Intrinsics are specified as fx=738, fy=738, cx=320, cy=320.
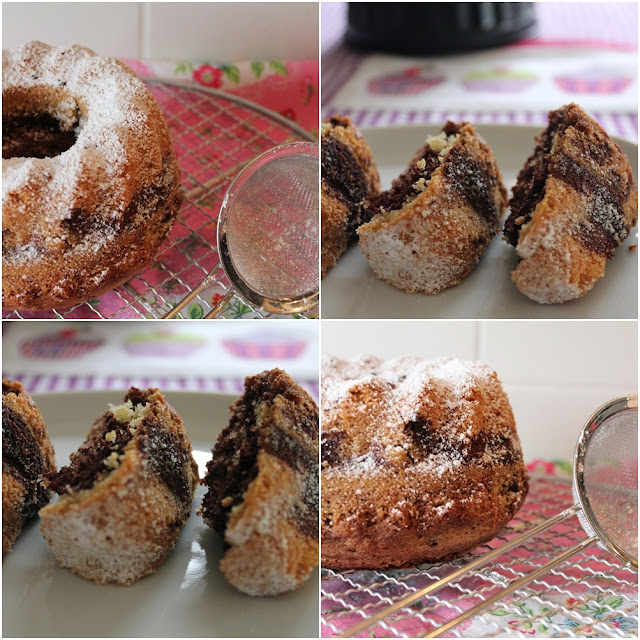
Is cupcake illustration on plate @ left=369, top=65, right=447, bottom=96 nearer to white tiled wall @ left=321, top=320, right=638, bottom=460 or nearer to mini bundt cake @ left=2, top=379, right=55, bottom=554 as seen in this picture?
white tiled wall @ left=321, top=320, right=638, bottom=460

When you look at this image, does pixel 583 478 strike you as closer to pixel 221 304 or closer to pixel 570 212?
pixel 570 212

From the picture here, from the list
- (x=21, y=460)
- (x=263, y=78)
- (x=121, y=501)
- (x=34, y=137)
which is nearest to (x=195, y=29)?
(x=263, y=78)

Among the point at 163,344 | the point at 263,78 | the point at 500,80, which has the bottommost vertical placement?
the point at 163,344

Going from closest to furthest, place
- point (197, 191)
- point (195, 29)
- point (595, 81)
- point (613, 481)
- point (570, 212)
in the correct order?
point (570, 212)
point (613, 481)
point (197, 191)
point (195, 29)
point (595, 81)

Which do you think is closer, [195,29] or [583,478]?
→ [583,478]

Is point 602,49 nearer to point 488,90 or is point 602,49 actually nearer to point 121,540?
point 488,90

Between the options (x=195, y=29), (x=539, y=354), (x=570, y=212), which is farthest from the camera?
(x=195, y=29)

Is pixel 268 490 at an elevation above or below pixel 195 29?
below
